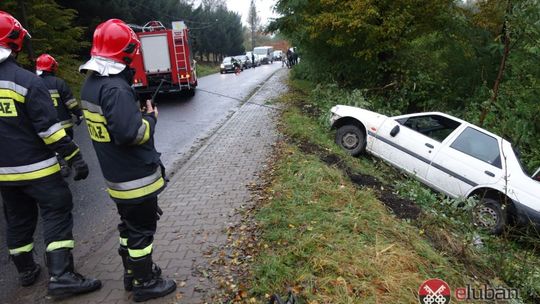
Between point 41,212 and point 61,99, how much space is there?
3.32 m

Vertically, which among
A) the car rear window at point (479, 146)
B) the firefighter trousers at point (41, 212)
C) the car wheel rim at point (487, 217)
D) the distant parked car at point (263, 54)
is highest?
the firefighter trousers at point (41, 212)

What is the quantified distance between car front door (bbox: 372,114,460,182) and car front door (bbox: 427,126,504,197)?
0.61 ft

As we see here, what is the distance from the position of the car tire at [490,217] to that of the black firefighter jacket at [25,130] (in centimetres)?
542

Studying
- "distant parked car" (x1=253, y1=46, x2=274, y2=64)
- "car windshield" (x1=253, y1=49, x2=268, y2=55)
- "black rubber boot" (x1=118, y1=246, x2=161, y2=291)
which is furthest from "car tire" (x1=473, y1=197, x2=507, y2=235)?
"car windshield" (x1=253, y1=49, x2=268, y2=55)

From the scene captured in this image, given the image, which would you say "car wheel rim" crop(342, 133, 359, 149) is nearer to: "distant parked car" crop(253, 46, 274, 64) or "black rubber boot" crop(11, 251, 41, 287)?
"black rubber boot" crop(11, 251, 41, 287)

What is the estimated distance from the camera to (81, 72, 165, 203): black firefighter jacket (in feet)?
9.07

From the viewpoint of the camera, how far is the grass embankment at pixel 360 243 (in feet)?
10.8

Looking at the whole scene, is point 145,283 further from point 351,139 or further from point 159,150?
point 351,139

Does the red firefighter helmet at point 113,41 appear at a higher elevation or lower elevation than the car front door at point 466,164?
higher

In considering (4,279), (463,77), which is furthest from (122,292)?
(463,77)

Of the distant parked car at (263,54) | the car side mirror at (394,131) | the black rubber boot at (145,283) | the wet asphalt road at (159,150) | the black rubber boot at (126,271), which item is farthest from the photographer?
the distant parked car at (263,54)

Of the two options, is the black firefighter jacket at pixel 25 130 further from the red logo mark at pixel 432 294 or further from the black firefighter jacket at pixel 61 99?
the black firefighter jacket at pixel 61 99

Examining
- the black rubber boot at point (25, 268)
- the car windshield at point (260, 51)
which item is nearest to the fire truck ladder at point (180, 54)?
the black rubber boot at point (25, 268)

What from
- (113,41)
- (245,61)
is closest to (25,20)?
(113,41)
